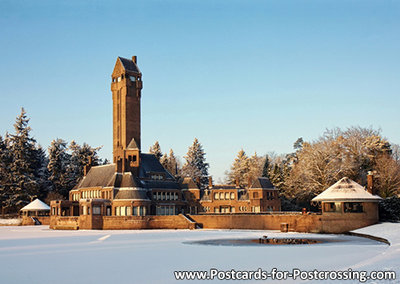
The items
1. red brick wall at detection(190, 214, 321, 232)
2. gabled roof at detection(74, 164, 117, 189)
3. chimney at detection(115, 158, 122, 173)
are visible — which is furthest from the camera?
gabled roof at detection(74, 164, 117, 189)

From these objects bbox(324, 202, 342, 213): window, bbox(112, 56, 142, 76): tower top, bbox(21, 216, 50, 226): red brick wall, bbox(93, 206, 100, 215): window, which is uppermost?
bbox(112, 56, 142, 76): tower top

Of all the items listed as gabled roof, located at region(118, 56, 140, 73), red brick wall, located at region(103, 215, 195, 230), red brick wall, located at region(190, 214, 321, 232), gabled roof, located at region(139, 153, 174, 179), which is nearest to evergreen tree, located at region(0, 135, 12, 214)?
gabled roof, located at region(139, 153, 174, 179)

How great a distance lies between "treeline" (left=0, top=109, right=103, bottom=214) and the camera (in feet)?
313

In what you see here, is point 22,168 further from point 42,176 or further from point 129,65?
point 129,65

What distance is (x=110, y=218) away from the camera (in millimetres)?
71375

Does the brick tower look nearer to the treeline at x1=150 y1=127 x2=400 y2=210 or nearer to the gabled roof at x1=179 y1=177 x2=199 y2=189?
the gabled roof at x1=179 y1=177 x2=199 y2=189

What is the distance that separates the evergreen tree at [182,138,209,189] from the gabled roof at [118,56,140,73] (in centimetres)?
3838

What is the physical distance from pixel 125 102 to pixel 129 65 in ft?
25.7

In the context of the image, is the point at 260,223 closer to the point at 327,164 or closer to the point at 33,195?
the point at 327,164

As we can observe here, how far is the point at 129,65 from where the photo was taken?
95.8m

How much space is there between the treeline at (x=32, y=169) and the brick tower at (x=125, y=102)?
18113mm

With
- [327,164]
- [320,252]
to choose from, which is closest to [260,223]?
[327,164]

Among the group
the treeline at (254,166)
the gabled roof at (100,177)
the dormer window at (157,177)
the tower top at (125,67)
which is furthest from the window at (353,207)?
the tower top at (125,67)

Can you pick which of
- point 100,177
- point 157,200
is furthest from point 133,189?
point 100,177
